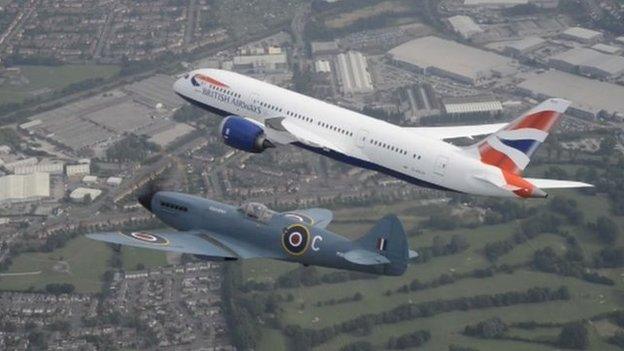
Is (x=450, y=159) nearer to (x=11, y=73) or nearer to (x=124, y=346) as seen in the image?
(x=124, y=346)

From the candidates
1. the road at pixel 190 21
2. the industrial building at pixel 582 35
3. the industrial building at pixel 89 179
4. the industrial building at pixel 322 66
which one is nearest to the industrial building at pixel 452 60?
the industrial building at pixel 322 66

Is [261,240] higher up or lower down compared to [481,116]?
higher up

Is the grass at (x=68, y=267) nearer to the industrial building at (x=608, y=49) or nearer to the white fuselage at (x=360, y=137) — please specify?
the white fuselage at (x=360, y=137)

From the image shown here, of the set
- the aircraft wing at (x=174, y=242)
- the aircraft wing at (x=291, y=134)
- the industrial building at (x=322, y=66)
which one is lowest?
the industrial building at (x=322, y=66)

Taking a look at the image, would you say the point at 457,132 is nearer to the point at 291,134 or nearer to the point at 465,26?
the point at 291,134

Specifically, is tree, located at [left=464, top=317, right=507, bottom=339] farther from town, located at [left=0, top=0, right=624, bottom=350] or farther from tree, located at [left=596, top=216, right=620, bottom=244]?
tree, located at [left=596, top=216, right=620, bottom=244]

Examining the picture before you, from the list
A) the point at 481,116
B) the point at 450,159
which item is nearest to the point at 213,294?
the point at 450,159
